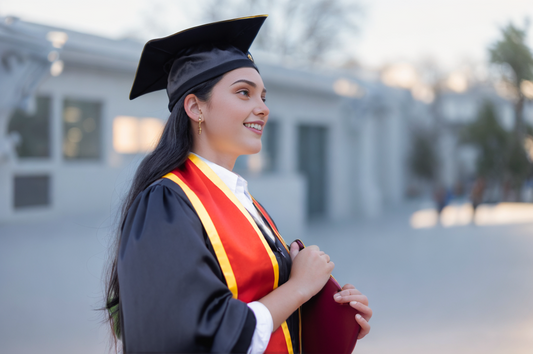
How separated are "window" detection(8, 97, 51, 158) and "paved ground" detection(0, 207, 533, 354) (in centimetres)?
131

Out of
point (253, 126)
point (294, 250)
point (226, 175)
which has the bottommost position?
point (294, 250)

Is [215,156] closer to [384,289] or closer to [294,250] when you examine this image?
[294,250]

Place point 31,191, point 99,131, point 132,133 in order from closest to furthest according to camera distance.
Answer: point 31,191
point 99,131
point 132,133

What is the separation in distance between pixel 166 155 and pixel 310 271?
57 centimetres

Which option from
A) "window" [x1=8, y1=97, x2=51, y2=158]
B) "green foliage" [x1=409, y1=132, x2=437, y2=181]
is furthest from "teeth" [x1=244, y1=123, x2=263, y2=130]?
"green foliage" [x1=409, y1=132, x2=437, y2=181]

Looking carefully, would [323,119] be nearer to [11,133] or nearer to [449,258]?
[449,258]

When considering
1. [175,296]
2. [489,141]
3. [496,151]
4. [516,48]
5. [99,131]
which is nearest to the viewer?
[175,296]

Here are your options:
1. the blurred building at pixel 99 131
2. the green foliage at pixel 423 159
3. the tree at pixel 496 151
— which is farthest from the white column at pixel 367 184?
the green foliage at pixel 423 159

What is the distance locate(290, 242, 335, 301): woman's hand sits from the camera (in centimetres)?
136

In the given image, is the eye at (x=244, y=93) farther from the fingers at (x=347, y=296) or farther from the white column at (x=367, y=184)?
the white column at (x=367, y=184)

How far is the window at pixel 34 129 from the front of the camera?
8.09 meters

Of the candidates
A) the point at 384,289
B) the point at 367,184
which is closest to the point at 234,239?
the point at 384,289

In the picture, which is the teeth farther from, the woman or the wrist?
the wrist

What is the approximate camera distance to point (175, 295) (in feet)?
3.77
